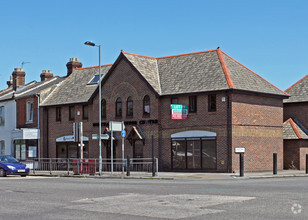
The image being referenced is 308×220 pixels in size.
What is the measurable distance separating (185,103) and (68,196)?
61.6 ft

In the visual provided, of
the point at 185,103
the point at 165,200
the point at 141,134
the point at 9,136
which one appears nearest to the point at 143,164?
the point at 141,134

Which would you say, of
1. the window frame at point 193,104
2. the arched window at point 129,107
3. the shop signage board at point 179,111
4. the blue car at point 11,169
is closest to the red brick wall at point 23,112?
the arched window at point 129,107

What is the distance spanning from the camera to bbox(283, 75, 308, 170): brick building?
119 ft

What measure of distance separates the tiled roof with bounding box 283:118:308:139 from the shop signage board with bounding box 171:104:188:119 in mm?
7937

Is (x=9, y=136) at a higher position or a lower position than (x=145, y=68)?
lower

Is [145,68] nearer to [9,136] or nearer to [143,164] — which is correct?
[143,164]

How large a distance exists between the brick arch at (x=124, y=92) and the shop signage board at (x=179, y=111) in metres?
3.39

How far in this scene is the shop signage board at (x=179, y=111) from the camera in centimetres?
3353

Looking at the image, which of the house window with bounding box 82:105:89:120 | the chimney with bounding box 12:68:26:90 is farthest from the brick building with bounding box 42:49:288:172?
the chimney with bounding box 12:68:26:90

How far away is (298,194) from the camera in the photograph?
15.6 meters

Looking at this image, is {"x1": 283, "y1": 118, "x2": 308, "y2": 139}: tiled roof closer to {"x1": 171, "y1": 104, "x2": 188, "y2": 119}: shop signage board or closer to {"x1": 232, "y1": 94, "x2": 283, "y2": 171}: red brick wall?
{"x1": 232, "y1": 94, "x2": 283, "y2": 171}: red brick wall

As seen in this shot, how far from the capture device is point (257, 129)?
33750mm

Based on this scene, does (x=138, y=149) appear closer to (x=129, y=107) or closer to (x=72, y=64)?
(x=129, y=107)

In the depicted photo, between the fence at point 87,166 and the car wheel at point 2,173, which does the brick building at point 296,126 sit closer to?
the fence at point 87,166
